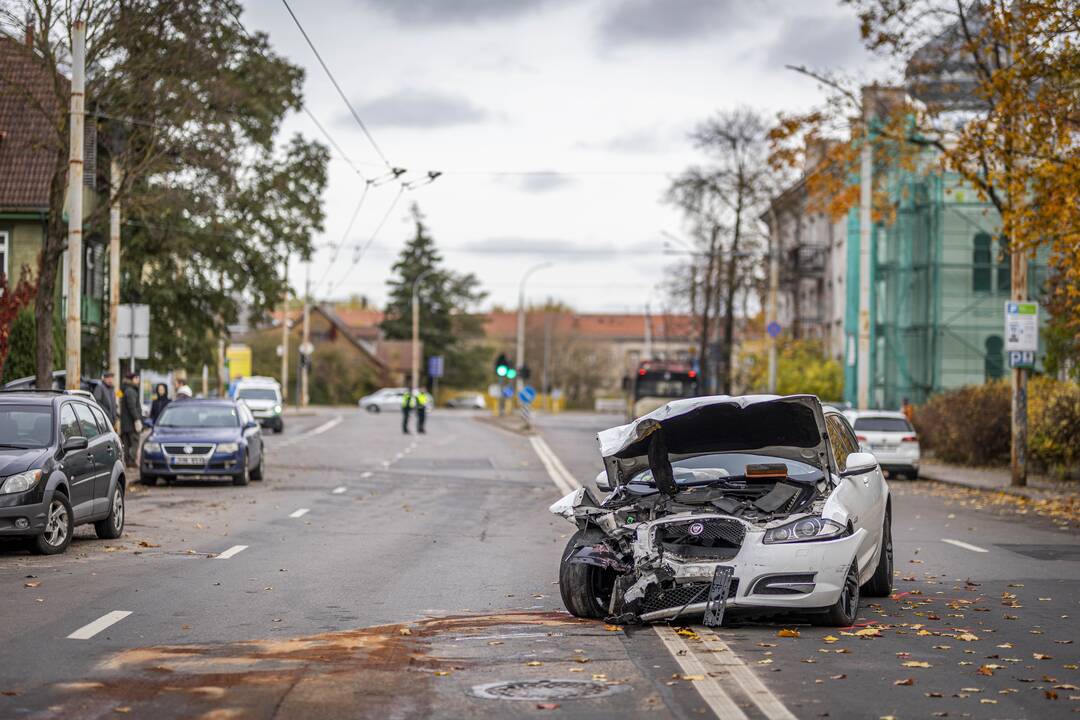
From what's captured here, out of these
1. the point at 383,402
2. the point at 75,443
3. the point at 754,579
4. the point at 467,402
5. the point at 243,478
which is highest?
the point at 75,443

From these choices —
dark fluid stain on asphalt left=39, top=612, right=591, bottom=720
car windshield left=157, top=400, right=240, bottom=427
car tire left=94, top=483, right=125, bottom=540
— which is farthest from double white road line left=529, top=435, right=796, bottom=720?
car windshield left=157, top=400, right=240, bottom=427

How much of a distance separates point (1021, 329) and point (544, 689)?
21.8 meters

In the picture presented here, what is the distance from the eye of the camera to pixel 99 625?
9531 mm

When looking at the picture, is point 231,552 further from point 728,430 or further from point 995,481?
point 995,481

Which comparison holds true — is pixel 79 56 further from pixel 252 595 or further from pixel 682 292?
pixel 682 292

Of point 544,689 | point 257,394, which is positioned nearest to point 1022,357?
point 544,689

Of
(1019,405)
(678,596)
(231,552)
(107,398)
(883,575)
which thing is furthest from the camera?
(1019,405)

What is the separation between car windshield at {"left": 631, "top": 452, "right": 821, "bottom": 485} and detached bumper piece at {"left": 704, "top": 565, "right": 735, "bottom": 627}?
1227mm

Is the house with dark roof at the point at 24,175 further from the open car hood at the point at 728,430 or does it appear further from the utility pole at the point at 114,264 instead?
the open car hood at the point at 728,430

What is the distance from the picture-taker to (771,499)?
1034 cm

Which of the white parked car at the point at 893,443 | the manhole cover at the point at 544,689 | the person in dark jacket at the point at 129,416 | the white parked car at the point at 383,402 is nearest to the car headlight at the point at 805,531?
the manhole cover at the point at 544,689

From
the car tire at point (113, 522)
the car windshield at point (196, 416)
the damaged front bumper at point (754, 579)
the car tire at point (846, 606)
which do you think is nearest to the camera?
the damaged front bumper at point (754, 579)

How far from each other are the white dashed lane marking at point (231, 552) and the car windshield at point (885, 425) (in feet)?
65.3

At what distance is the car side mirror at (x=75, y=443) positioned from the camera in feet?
47.8
